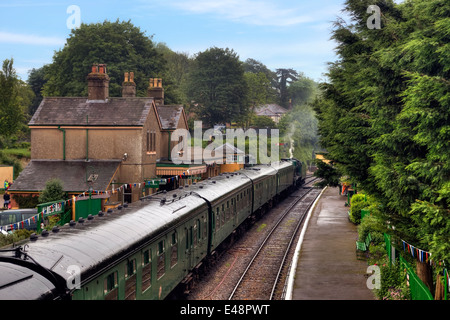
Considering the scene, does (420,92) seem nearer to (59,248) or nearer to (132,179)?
(59,248)

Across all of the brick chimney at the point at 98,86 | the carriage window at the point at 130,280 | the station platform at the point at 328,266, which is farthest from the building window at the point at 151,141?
the carriage window at the point at 130,280

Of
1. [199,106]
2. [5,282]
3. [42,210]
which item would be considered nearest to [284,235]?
[42,210]

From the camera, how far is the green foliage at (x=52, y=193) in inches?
1042

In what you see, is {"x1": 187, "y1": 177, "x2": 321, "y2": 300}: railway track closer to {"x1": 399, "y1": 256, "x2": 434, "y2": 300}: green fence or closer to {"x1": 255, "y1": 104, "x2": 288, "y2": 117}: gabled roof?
{"x1": 399, "y1": 256, "x2": 434, "y2": 300}: green fence

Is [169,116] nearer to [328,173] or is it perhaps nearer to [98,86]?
[98,86]

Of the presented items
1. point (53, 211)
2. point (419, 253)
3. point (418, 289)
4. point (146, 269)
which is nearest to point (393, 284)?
point (419, 253)

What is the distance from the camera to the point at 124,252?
10227mm

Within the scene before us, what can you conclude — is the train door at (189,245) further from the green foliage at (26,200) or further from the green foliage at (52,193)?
the green foliage at (26,200)

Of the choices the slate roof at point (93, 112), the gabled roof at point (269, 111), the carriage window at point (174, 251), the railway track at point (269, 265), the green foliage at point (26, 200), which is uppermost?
the gabled roof at point (269, 111)

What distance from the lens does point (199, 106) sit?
265 feet

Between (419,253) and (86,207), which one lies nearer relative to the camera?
(419,253)

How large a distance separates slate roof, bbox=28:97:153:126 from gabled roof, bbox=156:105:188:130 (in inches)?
186

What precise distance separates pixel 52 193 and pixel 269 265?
12.7 meters

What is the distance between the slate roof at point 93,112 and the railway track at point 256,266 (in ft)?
34.2
